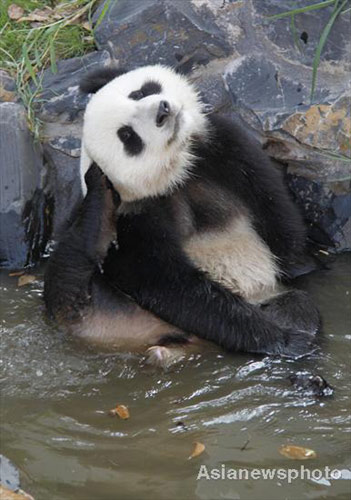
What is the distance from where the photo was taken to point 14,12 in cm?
605

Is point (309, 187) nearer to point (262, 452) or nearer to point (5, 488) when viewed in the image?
point (262, 452)

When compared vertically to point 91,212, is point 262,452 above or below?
below

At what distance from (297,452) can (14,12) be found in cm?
375

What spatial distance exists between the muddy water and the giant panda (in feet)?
0.56

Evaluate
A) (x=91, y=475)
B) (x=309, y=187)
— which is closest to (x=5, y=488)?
(x=91, y=475)

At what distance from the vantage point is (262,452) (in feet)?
11.8

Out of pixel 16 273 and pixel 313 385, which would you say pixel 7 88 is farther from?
pixel 313 385

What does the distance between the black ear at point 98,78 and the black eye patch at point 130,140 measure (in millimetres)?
503

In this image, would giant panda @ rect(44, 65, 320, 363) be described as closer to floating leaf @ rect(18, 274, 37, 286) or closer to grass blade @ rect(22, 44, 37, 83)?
floating leaf @ rect(18, 274, 37, 286)

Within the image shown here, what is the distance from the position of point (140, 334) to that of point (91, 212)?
68 centimetres

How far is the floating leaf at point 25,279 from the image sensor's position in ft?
17.0

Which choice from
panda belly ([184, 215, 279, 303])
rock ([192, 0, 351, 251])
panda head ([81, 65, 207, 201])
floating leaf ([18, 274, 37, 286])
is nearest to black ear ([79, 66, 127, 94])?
panda head ([81, 65, 207, 201])

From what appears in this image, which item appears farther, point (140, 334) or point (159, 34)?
point (159, 34)

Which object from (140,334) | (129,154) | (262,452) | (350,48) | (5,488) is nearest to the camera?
(5,488)
